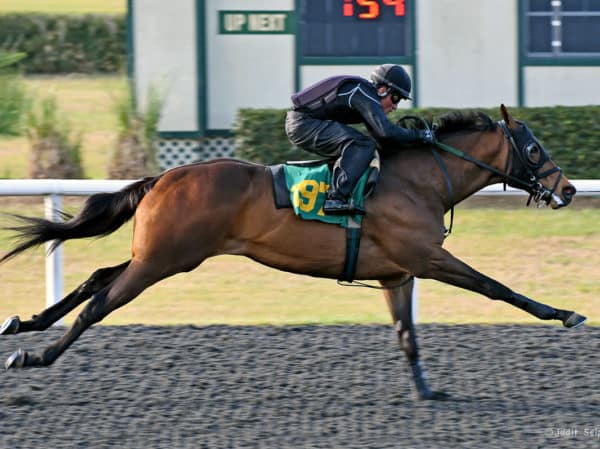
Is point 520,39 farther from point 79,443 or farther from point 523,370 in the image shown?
point 79,443

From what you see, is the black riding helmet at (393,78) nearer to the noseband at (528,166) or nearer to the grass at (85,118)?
the noseband at (528,166)

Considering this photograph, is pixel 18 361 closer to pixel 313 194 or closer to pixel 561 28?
pixel 313 194

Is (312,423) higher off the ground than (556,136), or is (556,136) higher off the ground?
(556,136)

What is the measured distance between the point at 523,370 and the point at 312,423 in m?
1.46

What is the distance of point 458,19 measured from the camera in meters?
11.7

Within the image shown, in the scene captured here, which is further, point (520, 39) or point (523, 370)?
point (520, 39)

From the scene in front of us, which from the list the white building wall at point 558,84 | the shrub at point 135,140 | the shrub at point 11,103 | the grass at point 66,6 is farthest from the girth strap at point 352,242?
the grass at point 66,6

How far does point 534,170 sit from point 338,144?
1014 mm

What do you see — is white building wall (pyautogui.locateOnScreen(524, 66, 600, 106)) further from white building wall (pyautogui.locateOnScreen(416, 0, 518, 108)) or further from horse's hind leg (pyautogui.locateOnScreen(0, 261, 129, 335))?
horse's hind leg (pyautogui.locateOnScreen(0, 261, 129, 335))

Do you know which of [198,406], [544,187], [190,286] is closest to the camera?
[198,406]

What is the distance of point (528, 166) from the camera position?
603cm

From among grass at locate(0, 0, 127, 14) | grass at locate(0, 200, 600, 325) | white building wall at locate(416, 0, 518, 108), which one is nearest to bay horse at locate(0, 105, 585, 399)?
grass at locate(0, 200, 600, 325)

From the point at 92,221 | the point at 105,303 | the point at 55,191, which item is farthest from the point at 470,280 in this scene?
the point at 55,191

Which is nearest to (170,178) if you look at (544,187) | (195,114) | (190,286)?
(544,187)
